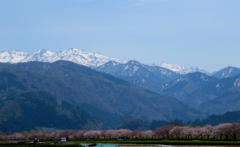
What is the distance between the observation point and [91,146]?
19825cm

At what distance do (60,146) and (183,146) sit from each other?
55.3 metres

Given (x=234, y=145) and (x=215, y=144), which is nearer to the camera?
(x=234, y=145)

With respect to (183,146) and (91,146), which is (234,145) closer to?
(183,146)

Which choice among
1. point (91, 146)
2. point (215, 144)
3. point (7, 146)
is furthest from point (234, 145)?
point (7, 146)

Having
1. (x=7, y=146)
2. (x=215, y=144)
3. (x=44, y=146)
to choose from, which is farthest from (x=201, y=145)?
(x=7, y=146)

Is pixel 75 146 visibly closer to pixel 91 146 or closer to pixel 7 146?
pixel 91 146

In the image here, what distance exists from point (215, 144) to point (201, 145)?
7275 mm

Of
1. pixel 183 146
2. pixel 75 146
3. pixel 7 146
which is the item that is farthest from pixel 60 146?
pixel 183 146

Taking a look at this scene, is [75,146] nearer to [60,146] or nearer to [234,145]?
[60,146]

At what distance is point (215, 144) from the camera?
188375 mm

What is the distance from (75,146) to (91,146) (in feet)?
40.8

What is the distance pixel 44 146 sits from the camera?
190 m

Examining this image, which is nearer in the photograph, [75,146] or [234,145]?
[234,145]

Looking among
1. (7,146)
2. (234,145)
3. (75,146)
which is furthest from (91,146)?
(234,145)
